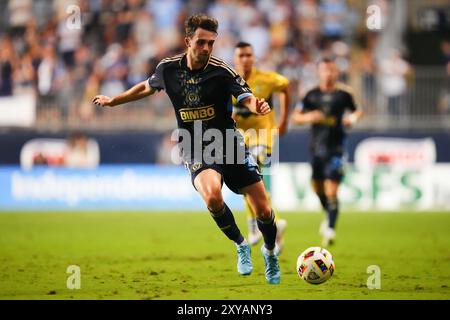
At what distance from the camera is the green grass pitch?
871 cm

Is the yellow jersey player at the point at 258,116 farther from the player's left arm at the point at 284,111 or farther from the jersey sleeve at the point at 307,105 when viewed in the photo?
the jersey sleeve at the point at 307,105

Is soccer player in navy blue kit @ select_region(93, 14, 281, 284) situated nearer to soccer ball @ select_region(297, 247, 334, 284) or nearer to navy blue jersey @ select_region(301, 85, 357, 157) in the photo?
soccer ball @ select_region(297, 247, 334, 284)

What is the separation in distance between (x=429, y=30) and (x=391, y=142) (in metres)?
4.10

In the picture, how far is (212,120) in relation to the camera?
898cm

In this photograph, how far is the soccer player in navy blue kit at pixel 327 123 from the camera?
1364 centimetres

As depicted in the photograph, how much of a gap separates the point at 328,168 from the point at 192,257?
3.02 metres

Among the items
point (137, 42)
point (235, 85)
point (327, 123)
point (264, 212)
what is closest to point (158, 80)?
point (235, 85)

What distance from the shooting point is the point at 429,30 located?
75.4 ft

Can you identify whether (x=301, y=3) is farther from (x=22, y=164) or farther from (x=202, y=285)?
(x=202, y=285)

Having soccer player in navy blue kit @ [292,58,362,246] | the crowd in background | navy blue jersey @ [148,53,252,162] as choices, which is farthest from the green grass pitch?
the crowd in background

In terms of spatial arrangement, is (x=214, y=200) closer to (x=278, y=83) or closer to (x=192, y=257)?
(x=192, y=257)

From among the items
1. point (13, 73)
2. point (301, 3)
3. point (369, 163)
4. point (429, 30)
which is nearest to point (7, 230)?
point (13, 73)

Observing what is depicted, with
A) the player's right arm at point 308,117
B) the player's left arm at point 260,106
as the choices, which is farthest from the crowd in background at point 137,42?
the player's left arm at point 260,106

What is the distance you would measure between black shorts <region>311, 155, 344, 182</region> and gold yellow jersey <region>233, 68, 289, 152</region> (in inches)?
69.7
